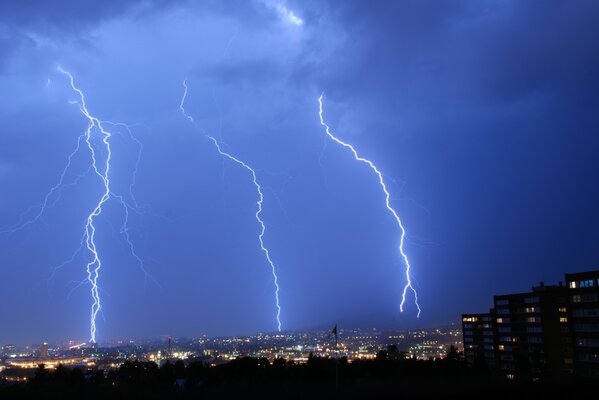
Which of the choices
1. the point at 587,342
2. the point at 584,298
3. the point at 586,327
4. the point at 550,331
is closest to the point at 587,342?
the point at 587,342

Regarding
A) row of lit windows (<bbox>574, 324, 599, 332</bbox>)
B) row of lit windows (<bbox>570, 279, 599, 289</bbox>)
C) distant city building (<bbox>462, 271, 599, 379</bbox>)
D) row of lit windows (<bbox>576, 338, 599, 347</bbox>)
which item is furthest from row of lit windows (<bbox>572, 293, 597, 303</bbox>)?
row of lit windows (<bbox>576, 338, 599, 347</bbox>)

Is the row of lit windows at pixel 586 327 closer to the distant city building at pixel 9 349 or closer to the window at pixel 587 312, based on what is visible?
the window at pixel 587 312

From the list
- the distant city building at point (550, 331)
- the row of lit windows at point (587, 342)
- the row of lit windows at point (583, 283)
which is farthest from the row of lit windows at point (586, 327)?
the row of lit windows at point (583, 283)

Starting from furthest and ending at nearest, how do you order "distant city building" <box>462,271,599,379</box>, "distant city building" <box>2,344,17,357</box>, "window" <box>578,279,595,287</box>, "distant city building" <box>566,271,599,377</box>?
"distant city building" <box>2,344,17,357</box> → "distant city building" <box>462,271,599,379</box> → "window" <box>578,279,595,287</box> → "distant city building" <box>566,271,599,377</box>

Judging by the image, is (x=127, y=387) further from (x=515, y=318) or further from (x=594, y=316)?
(x=515, y=318)

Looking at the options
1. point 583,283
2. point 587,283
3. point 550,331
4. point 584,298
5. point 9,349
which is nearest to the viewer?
point 587,283

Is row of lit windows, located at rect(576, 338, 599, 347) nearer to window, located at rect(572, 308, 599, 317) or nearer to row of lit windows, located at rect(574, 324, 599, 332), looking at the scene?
row of lit windows, located at rect(574, 324, 599, 332)

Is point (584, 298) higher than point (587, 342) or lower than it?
higher

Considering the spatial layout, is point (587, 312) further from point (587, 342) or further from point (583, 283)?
point (587, 342)
